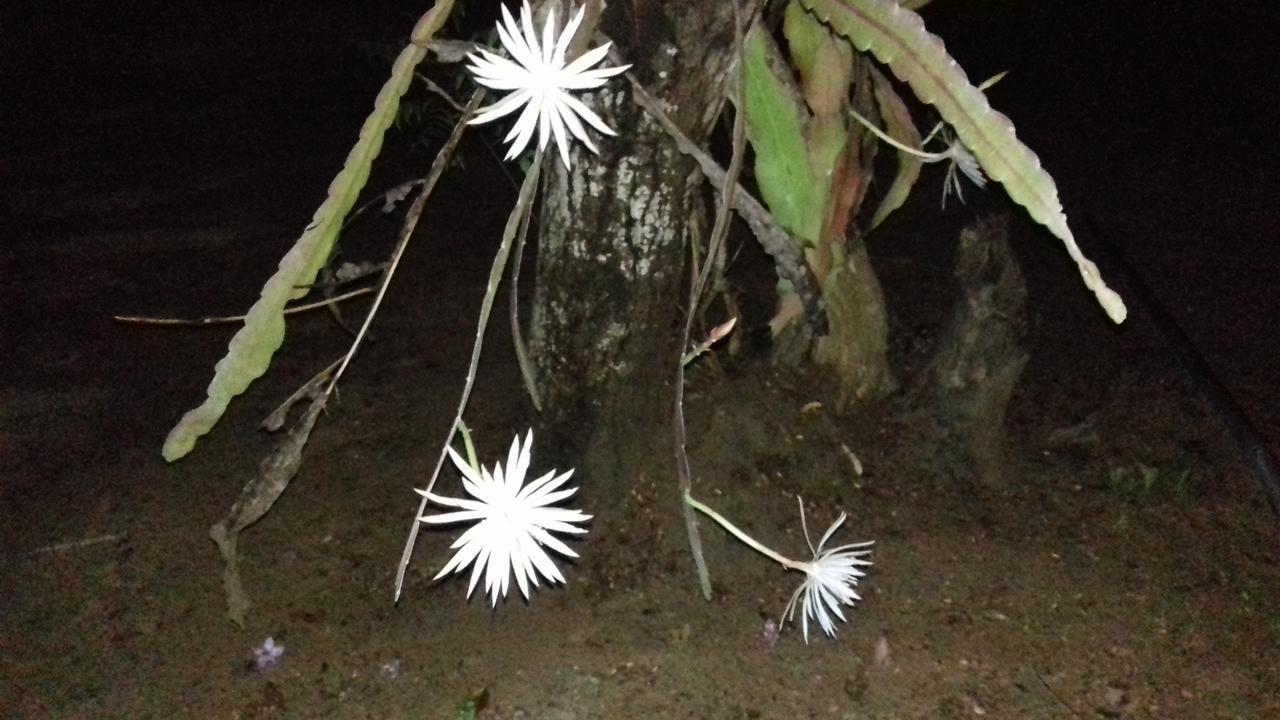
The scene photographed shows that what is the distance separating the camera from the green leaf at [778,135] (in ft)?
4.95

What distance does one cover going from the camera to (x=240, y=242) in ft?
8.73

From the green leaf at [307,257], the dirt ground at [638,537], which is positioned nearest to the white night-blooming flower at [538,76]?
the green leaf at [307,257]

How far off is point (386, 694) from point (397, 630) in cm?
11

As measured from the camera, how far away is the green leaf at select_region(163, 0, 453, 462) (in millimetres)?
1255

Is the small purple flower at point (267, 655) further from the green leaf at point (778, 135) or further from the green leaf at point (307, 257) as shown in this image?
the green leaf at point (778, 135)

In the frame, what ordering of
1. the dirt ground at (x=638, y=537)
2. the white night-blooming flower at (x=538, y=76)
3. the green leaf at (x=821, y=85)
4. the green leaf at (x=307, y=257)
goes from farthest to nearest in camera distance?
1. the green leaf at (x=821, y=85)
2. the dirt ground at (x=638, y=537)
3. the green leaf at (x=307, y=257)
4. the white night-blooming flower at (x=538, y=76)

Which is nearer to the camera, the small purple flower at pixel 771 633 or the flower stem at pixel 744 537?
the flower stem at pixel 744 537

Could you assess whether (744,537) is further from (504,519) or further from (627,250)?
(627,250)

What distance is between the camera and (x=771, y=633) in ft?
4.89

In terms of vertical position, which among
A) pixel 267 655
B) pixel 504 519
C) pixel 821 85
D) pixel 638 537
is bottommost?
pixel 267 655

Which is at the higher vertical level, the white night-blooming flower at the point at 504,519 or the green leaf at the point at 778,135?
the green leaf at the point at 778,135

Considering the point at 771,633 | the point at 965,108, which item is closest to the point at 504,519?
the point at 771,633

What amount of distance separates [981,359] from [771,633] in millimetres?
627

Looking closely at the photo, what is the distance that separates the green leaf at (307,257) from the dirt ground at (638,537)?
38 centimetres
